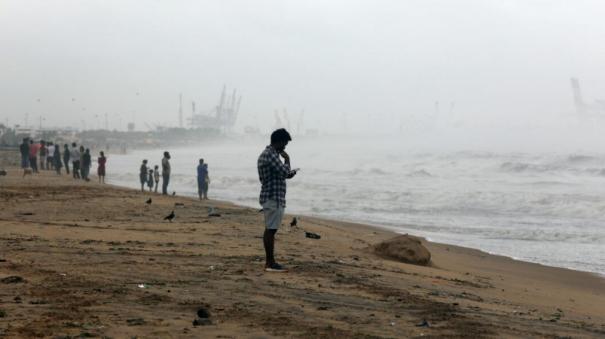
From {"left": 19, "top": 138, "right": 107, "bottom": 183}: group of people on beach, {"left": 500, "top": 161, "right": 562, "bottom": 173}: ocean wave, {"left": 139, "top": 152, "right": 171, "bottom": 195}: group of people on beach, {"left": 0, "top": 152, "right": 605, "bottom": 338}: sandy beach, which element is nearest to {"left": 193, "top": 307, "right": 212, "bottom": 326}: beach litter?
{"left": 0, "top": 152, "right": 605, "bottom": 338}: sandy beach

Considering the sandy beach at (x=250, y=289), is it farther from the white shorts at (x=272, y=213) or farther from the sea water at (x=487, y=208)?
the sea water at (x=487, y=208)

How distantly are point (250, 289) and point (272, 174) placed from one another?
1.37m

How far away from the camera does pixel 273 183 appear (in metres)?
6.93

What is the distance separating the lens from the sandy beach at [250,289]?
4.64 meters

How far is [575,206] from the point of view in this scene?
21.8 metres

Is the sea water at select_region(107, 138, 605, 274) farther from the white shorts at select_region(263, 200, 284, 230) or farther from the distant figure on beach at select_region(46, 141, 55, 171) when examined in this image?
the white shorts at select_region(263, 200, 284, 230)

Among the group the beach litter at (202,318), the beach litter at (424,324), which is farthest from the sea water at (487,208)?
the beach litter at (202,318)

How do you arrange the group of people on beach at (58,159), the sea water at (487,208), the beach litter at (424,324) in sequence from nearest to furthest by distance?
the beach litter at (424,324) < the sea water at (487,208) < the group of people on beach at (58,159)

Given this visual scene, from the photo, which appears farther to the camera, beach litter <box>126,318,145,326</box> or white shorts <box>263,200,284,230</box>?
white shorts <box>263,200,284,230</box>

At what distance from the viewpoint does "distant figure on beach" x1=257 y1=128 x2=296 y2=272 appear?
6.88 m

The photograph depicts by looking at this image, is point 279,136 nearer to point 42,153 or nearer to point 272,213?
point 272,213

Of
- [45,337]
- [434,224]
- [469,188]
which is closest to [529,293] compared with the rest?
[45,337]

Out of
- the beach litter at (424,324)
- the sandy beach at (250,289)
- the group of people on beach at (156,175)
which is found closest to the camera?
the sandy beach at (250,289)

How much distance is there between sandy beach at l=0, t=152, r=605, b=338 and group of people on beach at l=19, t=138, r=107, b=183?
49.6 feet
